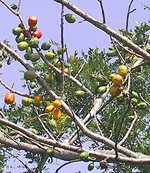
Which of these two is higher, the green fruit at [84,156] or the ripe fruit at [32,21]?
the ripe fruit at [32,21]

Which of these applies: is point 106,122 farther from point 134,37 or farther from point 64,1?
point 64,1

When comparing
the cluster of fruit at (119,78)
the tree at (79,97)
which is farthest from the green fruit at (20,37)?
the cluster of fruit at (119,78)

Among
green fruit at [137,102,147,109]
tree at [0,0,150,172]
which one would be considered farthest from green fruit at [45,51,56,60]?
green fruit at [137,102,147,109]

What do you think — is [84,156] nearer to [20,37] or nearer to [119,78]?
[119,78]

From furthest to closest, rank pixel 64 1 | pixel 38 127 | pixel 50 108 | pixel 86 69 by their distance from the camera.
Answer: pixel 38 127 < pixel 86 69 < pixel 50 108 < pixel 64 1

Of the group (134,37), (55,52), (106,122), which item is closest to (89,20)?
(55,52)

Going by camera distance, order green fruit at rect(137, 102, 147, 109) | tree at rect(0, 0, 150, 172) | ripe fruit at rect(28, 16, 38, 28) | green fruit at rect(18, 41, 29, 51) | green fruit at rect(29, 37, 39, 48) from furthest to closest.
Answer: green fruit at rect(137, 102, 147, 109), ripe fruit at rect(28, 16, 38, 28), green fruit at rect(18, 41, 29, 51), green fruit at rect(29, 37, 39, 48), tree at rect(0, 0, 150, 172)

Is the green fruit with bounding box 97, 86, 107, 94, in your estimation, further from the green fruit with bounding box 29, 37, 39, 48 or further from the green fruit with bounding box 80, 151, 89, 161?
the green fruit with bounding box 80, 151, 89, 161

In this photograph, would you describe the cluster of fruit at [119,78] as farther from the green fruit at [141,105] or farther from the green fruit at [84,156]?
the green fruit at [141,105]

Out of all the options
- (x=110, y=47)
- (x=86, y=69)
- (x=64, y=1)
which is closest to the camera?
(x=64, y=1)

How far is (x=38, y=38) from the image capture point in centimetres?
410

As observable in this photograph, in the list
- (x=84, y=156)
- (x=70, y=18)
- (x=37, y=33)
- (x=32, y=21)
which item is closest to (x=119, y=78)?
(x=70, y=18)

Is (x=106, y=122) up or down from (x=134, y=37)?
down

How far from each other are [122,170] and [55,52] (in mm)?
2066
